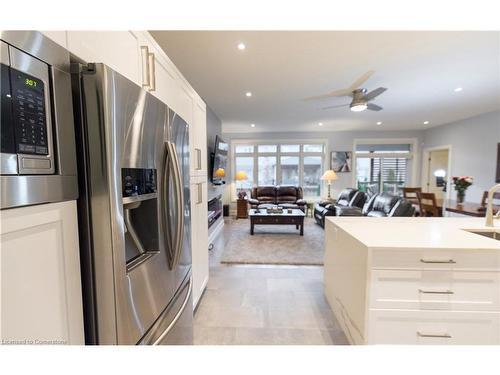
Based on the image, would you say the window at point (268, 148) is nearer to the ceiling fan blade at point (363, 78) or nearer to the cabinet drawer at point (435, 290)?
the ceiling fan blade at point (363, 78)

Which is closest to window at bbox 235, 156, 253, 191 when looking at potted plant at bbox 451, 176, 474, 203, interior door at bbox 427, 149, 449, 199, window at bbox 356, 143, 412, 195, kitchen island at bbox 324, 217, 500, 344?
window at bbox 356, 143, 412, 195

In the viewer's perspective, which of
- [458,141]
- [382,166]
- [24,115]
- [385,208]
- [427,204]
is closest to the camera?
[24,115]

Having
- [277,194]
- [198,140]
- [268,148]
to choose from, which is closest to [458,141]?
[277,194]

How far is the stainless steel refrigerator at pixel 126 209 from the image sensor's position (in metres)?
0.67

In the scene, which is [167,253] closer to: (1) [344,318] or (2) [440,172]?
(1) [344,318]

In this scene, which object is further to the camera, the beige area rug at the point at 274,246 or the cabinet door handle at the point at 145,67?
the beige area rug at the point at 274,246

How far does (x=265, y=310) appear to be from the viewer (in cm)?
201

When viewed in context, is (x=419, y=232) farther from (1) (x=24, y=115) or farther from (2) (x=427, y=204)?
(2) (x=427, y=204)

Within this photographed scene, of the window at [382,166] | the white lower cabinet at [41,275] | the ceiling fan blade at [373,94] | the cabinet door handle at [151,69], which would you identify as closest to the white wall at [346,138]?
the window at [382,166]

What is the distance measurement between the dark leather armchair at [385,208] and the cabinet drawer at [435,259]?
222cm

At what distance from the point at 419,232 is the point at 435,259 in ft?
1.10

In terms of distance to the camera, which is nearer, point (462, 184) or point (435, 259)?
point (435, 259)

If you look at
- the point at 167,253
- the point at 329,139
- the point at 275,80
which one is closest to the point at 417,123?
the point at 329,139
